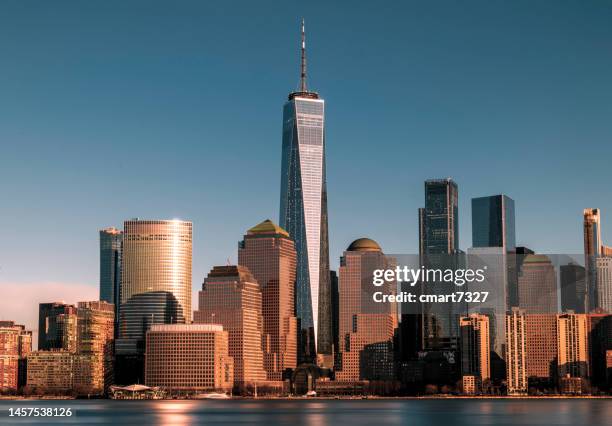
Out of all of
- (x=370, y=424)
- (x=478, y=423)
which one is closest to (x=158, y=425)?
(x=370, y=424)

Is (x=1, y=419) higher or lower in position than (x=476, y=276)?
lower

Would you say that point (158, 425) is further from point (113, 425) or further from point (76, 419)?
point (76, 419)

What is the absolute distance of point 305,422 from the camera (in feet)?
595

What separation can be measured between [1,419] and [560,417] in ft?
290

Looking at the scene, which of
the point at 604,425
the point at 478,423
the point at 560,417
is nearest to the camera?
the point at 604,425

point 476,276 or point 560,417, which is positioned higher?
point 476,276

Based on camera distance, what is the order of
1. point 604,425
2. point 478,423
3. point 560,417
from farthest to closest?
point 560,417, point 478,423, point 604,425

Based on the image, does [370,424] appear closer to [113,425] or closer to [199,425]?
[199,425]

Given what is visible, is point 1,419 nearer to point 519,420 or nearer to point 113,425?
point 113,425

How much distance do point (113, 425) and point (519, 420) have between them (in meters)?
60.8

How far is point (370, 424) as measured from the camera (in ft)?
573

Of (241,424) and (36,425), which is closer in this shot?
(36,425)

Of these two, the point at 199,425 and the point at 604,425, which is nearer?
the point at 604,425

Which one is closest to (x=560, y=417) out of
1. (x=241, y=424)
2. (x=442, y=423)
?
(x=442, y=423)
